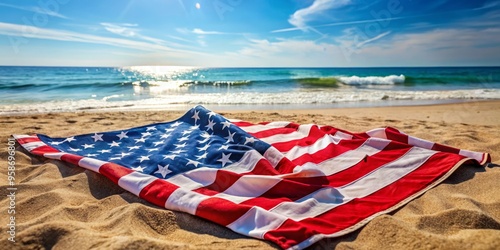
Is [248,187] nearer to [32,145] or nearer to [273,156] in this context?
[273,156]

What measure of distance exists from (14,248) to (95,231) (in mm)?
366

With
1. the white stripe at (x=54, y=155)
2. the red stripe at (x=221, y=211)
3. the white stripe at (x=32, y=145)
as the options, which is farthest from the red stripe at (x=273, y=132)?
the white stripe at (x=32, y=145)

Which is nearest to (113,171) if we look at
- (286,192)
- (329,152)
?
(286,192)

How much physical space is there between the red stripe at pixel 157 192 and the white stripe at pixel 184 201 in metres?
0.04

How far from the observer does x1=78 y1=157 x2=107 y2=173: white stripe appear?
245 centimetres

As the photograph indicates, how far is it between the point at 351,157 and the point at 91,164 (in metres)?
2.51

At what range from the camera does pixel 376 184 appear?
233 centimetres

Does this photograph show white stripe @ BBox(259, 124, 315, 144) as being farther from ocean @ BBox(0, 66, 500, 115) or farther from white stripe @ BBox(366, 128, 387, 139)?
ocean @ BBox(0, 66, 500, 115)

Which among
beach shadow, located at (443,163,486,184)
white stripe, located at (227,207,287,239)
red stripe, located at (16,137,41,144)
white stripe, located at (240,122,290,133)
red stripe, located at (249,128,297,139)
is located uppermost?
white stripe, located at (240,122,290,133)

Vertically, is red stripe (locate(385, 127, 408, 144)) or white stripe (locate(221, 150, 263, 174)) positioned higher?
red stripe (locate(385, 127, 408, 144))

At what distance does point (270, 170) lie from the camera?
2.51 m

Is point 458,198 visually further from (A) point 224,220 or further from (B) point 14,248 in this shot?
(B) point 14,248

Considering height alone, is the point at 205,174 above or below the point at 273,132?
below

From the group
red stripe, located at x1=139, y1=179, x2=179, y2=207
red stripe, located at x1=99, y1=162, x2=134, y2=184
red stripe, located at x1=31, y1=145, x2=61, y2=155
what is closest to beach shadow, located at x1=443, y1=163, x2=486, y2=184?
red stripe, located at x1=139, y1=179, x2=179, y2=207
